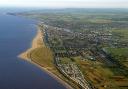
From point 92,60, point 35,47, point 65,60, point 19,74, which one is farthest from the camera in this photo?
point 35,47

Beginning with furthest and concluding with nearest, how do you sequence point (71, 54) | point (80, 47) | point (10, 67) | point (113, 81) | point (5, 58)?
point (80, 47), point (71, 54), point (5, 58), point (10, 67), point (113, 81)

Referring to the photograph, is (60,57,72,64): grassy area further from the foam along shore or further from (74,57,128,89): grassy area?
the foam along shore

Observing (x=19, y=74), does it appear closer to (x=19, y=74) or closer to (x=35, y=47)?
(x=19, y=74)

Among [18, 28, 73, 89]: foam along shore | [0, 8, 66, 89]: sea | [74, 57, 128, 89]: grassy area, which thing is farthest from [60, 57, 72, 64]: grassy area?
[0, 8, 66, 89]: sea

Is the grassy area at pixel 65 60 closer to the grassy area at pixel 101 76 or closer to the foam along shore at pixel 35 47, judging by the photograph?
the grassy area at pixel 101 76

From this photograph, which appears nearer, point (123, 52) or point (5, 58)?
point (5, 58)

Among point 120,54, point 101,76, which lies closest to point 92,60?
point 120,54

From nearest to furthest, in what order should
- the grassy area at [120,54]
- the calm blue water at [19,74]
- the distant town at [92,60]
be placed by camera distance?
the calm blue water at [19,74] → the distant town at [92,60] → the grassy area at [120,54]

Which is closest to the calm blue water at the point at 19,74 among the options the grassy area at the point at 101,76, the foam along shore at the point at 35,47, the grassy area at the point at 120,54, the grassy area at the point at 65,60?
the foam along shore at the point at 35,47

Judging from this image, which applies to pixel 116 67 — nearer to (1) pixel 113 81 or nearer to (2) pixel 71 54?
(1) pixel 113 81

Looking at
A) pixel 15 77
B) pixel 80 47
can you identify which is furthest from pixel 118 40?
pixel 15 77

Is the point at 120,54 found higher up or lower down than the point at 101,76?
lower down
